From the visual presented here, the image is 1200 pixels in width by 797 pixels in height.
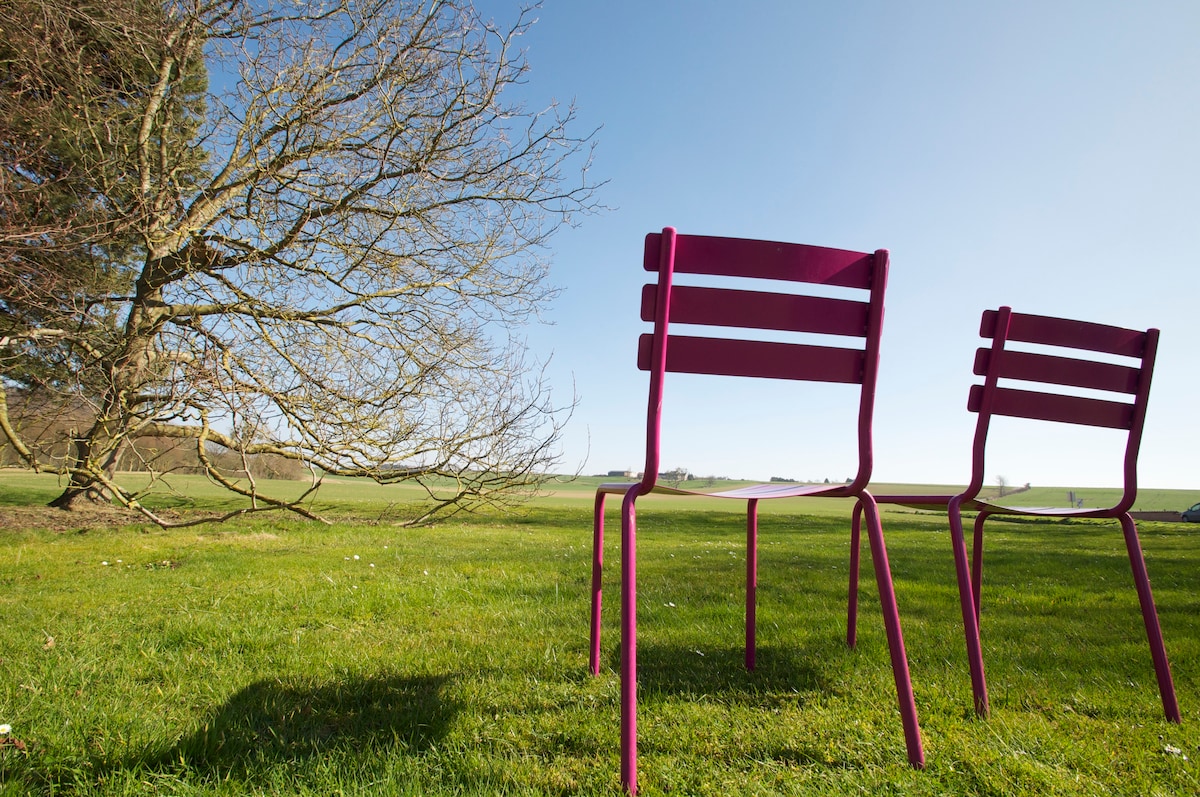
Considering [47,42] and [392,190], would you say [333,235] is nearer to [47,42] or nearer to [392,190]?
[392,190]

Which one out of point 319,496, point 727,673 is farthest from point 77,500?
point 727,673

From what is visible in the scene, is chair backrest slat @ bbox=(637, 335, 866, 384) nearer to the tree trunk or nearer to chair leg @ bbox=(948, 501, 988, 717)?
chair leg @ bbox=(948, 501, 988, 717)

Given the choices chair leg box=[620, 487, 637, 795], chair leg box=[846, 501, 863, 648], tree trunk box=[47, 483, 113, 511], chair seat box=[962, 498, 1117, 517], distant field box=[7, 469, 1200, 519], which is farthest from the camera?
distant field box=[7, 469, 1200, 519]

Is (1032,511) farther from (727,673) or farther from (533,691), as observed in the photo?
(533,691)

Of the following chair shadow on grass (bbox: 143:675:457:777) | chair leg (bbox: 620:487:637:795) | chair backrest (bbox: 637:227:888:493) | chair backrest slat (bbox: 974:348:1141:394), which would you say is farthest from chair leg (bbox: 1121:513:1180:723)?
chair shadow on grass (bbox: 143:675:457:777)

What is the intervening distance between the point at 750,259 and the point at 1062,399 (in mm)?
1773

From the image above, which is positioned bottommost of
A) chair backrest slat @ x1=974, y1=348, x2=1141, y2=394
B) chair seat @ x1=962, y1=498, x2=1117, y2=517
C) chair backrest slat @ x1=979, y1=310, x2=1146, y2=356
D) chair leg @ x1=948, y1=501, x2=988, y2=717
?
chair leg @ x1=948, y1=501, x2=988, y2=717

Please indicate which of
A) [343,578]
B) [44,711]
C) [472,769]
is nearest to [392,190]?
[343,578]

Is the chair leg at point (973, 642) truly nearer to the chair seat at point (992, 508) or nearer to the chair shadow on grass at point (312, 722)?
the chair seat at point (992, 508)

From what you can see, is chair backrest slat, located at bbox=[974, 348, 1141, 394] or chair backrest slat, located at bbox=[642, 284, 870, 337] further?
chair backrest slat, located at bbox=[974, 348, 1141, 394]

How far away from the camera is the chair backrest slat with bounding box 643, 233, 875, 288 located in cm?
191

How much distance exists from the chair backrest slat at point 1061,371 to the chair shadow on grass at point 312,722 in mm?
2492

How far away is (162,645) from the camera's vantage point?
304 cm

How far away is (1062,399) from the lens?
271 centimetres
